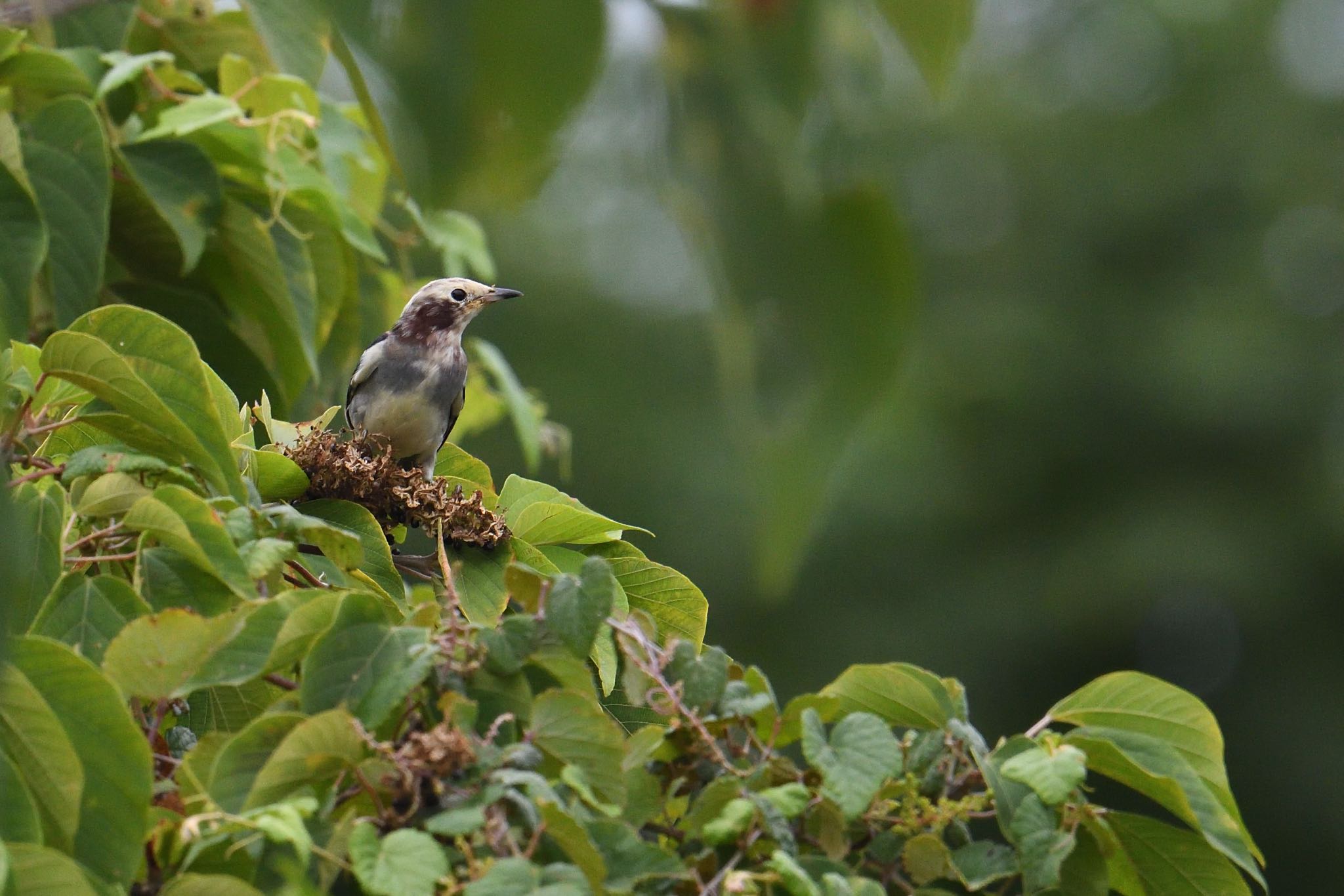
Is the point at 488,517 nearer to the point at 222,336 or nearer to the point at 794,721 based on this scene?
the point at 794,721

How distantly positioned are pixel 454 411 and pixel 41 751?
2.81m

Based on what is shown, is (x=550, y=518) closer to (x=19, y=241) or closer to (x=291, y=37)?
(x=19, y=241)

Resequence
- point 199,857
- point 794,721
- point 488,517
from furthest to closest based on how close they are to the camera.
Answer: point 488,517, point 794,721, point 199,857

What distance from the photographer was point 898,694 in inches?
76.3

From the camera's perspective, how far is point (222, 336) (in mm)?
3219

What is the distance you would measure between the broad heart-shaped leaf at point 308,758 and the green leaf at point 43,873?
0.20 m

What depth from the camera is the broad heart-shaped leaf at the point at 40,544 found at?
178 cm

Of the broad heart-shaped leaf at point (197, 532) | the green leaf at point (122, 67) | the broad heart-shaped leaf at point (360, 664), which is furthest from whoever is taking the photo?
the green leaf at point (122, 67)

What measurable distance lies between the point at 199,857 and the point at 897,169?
138cm

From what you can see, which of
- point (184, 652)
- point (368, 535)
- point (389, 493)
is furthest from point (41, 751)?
point (389, 493)

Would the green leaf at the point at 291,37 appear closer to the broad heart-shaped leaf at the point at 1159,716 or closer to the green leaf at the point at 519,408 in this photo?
the broad heart-shaped leaf at the point at 1159,716

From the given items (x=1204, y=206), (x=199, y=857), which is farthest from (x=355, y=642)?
(x=1204, y=206)

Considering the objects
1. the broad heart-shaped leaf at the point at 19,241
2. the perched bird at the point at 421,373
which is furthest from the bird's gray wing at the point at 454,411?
the broad heart-shaped leaf at the point at 19,241

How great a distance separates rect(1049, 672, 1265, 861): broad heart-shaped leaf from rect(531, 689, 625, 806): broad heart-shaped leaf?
0.69 metres
